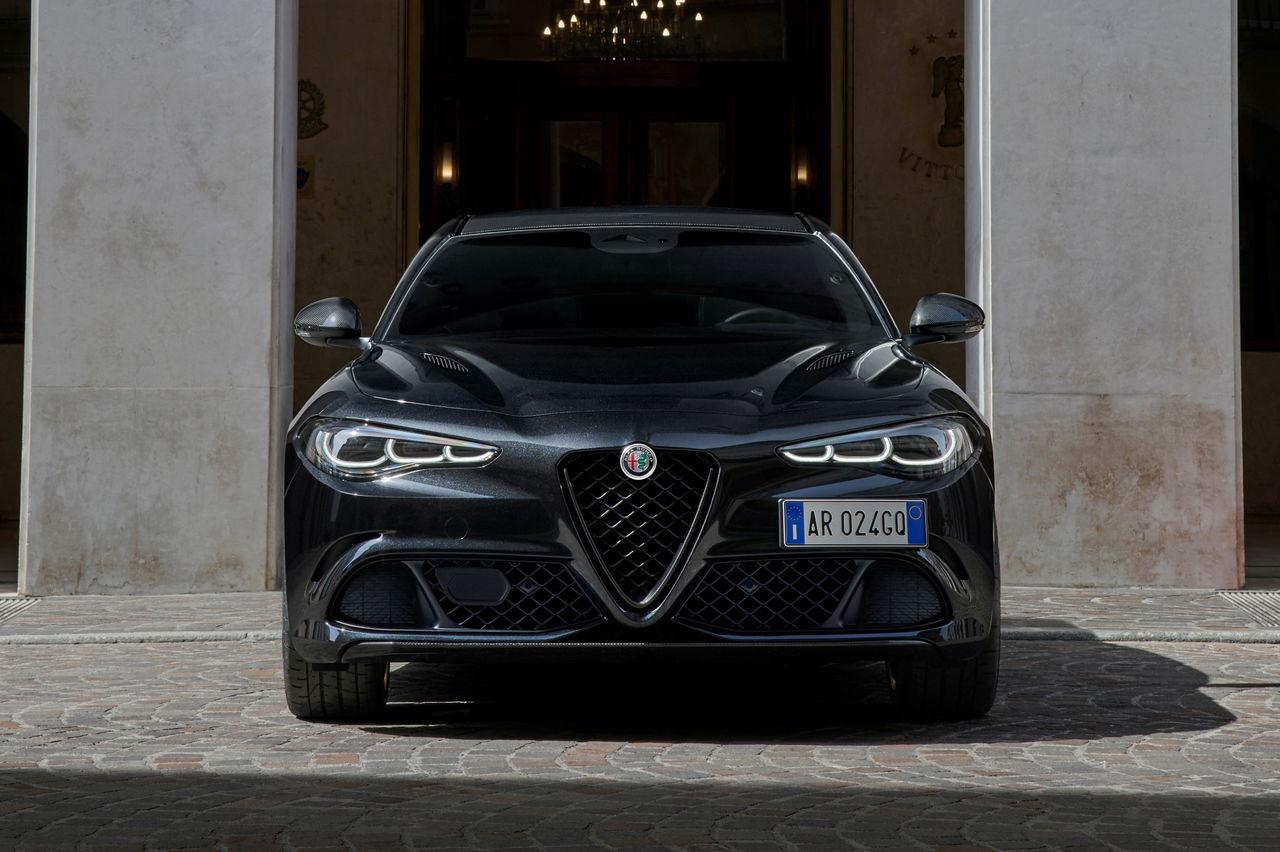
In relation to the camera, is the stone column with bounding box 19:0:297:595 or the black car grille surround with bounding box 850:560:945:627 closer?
the black car grille surround with bounding box 850:560:945:627

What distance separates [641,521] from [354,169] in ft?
34.7

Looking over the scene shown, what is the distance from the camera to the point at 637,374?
512cm

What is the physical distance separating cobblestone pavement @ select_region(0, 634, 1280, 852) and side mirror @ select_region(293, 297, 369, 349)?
1.13 m

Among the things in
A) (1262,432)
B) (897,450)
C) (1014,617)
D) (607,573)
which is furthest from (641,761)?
(1262,432)

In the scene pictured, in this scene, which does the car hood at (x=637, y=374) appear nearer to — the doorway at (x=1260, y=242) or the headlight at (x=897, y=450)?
the headlight at (x=897, y=450)

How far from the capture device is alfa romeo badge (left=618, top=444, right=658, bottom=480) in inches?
188

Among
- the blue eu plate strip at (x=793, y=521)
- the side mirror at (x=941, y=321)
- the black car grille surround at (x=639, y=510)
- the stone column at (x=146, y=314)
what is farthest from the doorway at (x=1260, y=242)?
the black car grille surround at (x=639, y=510)

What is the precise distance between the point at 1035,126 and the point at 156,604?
192 inches

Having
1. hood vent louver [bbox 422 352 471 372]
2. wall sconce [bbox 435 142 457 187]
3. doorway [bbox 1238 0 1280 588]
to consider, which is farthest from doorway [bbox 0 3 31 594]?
hood vent louver [bbox 422 352 471 372]

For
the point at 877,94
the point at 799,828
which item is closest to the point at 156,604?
the point at 799,828

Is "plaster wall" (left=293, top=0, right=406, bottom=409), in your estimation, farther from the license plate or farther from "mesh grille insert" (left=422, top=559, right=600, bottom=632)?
the license plate

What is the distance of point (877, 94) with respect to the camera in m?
15.0

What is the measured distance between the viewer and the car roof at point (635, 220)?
21.0 ft

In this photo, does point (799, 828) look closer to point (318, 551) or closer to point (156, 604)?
point (318, 551)
